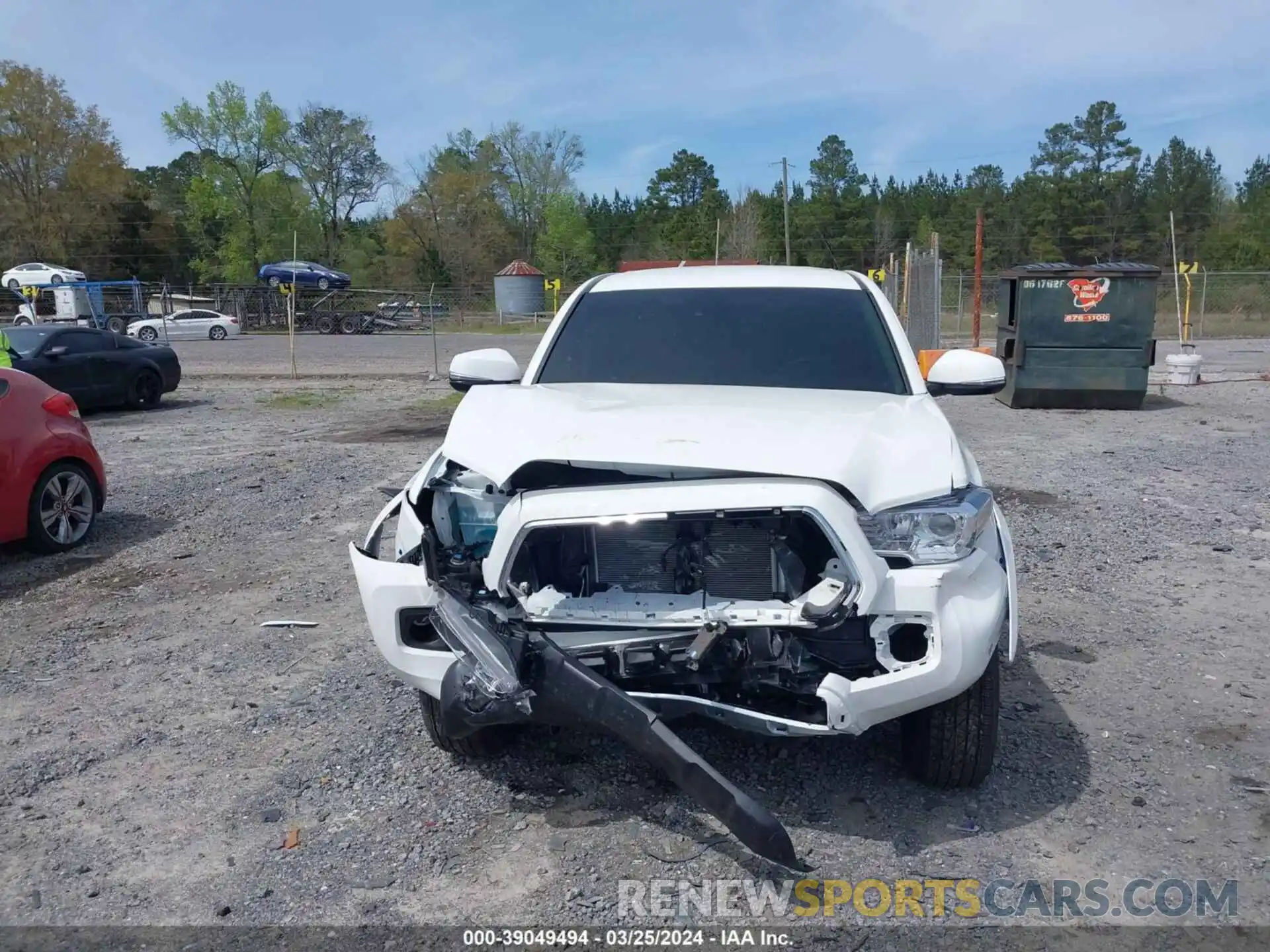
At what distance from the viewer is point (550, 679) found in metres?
3.12

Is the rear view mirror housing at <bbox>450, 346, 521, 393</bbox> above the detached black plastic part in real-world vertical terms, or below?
above

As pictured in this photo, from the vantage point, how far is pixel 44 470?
7.02 m

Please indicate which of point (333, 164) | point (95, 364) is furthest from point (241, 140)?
point (95, 364)

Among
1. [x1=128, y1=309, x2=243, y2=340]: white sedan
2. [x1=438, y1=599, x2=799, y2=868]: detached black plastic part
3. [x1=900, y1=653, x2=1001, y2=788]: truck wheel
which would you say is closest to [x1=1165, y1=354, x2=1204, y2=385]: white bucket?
[x1=900, y1=653, x2=1001, y2=788]: truck wheel

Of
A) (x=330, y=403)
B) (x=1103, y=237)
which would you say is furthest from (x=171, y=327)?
(x=1103, y=237)

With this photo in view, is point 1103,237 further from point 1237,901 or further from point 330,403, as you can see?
point 1237,901

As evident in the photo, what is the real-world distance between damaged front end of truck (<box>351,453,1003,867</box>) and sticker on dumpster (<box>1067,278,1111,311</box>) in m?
11.9

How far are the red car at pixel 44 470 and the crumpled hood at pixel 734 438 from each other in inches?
165

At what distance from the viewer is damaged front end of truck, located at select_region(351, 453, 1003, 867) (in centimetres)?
308

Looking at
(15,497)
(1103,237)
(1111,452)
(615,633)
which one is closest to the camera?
(615,633)

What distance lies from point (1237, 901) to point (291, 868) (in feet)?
9.12

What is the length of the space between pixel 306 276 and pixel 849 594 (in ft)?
169

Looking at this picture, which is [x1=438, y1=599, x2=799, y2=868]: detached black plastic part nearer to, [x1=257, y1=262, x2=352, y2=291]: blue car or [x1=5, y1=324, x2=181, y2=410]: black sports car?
[x1=5, y1=324, x2=181, y2=410]: black sports car

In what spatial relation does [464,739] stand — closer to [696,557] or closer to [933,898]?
[696,557]
